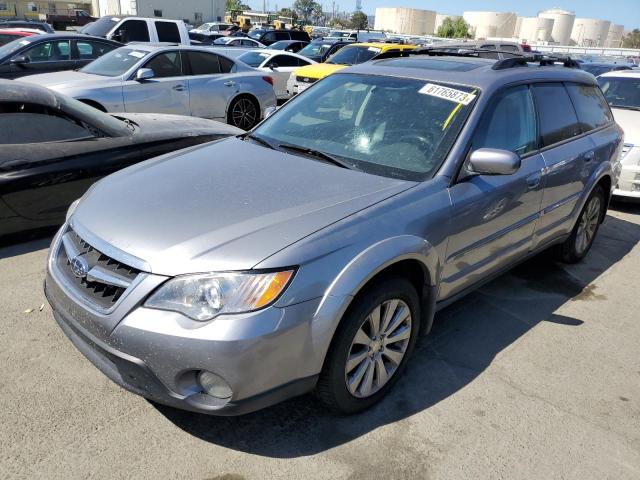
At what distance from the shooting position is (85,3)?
225ft

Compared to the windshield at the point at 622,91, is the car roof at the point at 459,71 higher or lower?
higher

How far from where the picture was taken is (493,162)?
2.99m

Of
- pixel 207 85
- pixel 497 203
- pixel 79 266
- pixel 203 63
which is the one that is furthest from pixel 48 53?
pixel 497 203

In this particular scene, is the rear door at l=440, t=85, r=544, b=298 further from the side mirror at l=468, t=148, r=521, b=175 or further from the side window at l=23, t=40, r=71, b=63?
the side window at l=23, t=40, r=71, b=63

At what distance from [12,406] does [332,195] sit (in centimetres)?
190

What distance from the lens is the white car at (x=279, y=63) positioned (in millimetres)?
13211

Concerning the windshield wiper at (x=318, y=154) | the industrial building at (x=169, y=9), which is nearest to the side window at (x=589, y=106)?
the windshield wiper at (x=318, y=154)

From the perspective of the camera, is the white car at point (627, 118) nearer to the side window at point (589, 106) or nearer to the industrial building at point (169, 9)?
the side window at point (589, 106)

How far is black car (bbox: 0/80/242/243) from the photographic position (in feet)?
14.0

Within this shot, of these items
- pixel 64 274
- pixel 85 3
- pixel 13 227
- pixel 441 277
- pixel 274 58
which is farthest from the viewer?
pixel 85 3

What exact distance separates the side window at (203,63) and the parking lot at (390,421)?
586cm

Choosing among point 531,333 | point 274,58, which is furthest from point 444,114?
point 274,58

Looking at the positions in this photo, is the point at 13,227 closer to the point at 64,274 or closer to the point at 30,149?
the point at 30,149

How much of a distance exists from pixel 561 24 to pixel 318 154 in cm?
12977
